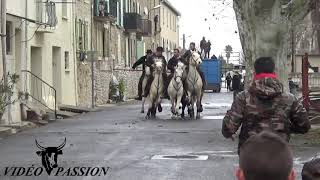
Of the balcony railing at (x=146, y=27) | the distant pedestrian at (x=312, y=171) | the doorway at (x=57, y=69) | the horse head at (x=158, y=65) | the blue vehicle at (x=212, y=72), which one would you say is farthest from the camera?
the balcony railing at (x=146, y=27)

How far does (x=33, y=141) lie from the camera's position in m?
16.0

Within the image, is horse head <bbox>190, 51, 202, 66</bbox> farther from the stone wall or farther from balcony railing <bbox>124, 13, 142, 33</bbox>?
balcony railing <bbox>124, 13, 142, 33</bbox>

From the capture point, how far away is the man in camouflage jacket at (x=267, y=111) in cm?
638

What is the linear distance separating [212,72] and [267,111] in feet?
157

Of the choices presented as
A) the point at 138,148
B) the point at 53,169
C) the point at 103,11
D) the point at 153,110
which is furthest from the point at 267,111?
the point at 103,11

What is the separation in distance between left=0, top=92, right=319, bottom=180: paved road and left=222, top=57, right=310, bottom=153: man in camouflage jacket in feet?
12.7

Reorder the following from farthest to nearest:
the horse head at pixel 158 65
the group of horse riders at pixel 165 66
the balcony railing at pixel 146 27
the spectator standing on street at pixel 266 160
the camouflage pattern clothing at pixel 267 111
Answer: the balcony railing at pixel 146 27, the horse head at pixel 158 65, the group of horse riders at pixel 165 66, the camouflage pattern clothing at pixel 267 111, the spectator standing on street at pixel 266 160

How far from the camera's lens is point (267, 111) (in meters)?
6.38

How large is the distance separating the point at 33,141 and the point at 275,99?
34.3 ft

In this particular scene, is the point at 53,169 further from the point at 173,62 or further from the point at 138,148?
the point at 173,62

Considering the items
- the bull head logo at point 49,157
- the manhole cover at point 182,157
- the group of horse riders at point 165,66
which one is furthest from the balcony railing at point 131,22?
the manhole cover at point 182,157

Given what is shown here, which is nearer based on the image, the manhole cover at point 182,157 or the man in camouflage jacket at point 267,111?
the man in camouflage jacket at point 267,111

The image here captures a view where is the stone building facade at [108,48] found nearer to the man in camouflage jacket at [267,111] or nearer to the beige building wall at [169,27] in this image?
the beige building wall at [169,27]

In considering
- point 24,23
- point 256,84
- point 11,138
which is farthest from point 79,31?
point 256,84
